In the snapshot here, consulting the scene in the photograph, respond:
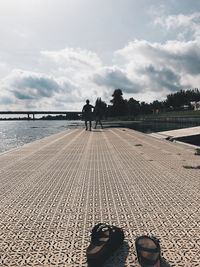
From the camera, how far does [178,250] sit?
12.2ft

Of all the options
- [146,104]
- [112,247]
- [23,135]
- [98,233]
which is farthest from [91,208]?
[146,104]

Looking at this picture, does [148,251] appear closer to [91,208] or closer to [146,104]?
[91,208]

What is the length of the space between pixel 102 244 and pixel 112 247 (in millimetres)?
121

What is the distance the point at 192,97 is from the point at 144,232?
5529 inches

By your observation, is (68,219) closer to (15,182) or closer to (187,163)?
(15,182)

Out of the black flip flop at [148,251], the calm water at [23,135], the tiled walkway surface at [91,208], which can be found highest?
the black flip flop at [148,251]

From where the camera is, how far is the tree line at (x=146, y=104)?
115938 millimetres

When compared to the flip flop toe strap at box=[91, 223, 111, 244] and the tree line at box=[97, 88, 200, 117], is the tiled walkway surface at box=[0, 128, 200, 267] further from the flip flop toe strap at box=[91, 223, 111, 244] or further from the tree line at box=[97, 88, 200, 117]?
the tree line at box=[97, 88, 200, 117]

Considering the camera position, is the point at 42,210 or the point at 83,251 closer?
the point at 83,251

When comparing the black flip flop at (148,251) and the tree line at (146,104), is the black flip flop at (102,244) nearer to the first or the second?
the black flip flop at (148,251)

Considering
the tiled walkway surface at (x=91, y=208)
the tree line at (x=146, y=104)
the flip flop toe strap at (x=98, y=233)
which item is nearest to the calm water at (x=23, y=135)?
the tiled walkway surface at (x=91, y=208)

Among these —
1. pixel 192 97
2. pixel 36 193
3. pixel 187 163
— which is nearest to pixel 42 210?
pixel 36 193

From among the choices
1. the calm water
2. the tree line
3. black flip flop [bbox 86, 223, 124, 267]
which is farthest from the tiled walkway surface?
the tree line

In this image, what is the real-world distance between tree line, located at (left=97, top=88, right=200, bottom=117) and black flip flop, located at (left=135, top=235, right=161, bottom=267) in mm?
107309
